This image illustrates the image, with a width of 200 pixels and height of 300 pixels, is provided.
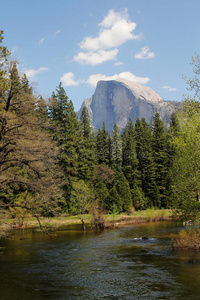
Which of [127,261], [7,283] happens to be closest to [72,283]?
[7,283]

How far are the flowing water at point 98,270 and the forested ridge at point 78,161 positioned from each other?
3.61m

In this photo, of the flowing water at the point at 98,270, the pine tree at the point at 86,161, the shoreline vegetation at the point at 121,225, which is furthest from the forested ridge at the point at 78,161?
the flowing water at the point at 98,270

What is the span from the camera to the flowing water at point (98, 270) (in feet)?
41.8

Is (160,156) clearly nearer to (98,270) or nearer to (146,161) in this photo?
(146,161)

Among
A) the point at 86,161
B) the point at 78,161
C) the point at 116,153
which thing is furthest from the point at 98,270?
the point at 116,153

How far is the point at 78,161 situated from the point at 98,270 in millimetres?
41714

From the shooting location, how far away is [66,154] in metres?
→ 52.7

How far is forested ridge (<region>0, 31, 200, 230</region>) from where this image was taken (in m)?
14.3

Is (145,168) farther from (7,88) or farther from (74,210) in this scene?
(7,88)

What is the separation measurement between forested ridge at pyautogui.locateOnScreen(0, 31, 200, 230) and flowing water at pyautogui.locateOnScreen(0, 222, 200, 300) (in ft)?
11.8

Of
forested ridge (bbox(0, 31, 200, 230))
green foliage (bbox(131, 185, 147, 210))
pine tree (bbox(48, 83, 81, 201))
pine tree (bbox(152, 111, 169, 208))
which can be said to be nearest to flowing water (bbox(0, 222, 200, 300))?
forested ridge (bbox(0, 31, 200, 230))

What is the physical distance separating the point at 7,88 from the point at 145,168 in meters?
55.9

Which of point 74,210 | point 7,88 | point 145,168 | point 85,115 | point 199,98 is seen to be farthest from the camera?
point 85,115

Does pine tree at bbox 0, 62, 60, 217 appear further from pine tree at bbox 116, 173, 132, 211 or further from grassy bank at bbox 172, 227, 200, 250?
pine tree at bbox 116, 173, 132, 211
